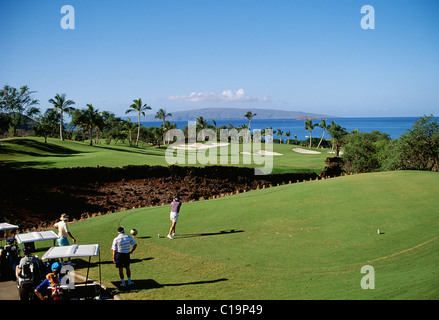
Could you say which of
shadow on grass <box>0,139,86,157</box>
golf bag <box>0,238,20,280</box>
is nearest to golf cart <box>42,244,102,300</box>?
golf bag <box>0,238,20,280</box>

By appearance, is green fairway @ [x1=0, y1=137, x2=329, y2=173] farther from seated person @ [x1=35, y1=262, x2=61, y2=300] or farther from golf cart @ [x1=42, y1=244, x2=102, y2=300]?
seated person @ [x1=35, y1=262, x2=61, y2=300]

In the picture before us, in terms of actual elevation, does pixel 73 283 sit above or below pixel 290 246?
above

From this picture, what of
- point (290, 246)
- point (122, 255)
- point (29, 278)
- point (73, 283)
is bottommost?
point (290, 246)

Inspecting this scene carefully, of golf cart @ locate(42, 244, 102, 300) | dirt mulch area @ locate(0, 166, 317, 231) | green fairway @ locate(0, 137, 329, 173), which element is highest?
green fairway @ locate(0, 137, 329, 173)

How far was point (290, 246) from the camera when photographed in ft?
48.6

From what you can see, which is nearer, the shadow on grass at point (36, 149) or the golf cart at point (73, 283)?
the golf cart at point (73, 283)

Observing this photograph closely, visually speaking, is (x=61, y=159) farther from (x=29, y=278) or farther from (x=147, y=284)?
(x=147, y=284)

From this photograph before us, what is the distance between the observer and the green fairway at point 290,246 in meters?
10.9

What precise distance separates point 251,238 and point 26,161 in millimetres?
35490

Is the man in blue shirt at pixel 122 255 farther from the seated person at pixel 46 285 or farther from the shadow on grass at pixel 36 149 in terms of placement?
the shadow on grass at pixel 36 149

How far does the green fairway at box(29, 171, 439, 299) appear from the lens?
10.9 meters

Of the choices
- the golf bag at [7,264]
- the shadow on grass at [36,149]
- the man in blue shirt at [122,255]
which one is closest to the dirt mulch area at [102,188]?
the shadow on grass at [36,149]

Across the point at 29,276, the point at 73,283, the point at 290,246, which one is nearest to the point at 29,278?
the point at 29,276
